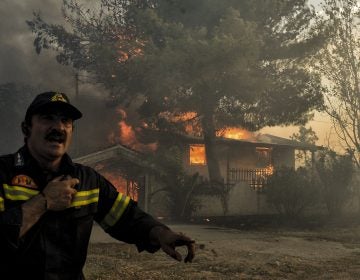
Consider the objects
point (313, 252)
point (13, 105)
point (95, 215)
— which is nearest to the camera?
point (95, 215)

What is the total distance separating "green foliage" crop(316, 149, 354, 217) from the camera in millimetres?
19719

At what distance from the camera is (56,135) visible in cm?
230

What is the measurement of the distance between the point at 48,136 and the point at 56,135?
0.04 meters

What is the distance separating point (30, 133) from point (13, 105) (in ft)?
146

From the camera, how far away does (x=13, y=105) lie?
43656mm

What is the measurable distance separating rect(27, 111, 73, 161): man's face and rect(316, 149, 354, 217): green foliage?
18817 millimetres

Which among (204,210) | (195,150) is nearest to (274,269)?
(204,210)

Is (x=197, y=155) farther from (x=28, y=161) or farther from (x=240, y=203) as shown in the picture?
(x=28, y=161)

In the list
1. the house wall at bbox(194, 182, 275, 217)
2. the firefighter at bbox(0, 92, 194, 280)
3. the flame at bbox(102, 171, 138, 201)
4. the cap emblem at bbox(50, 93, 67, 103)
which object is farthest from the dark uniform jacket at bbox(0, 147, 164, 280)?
the flame at bbox(102, 171, 138, 201)

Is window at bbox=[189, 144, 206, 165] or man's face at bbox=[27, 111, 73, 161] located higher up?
window at bbox=[189, 144, 206, 165]

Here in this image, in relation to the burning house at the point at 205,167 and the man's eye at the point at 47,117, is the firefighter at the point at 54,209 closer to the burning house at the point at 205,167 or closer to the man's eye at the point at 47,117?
the man's eye at the point at 47,117

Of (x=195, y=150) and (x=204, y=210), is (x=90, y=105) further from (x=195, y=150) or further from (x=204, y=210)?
(x=204, y=210)

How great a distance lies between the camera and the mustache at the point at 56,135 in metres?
2.28

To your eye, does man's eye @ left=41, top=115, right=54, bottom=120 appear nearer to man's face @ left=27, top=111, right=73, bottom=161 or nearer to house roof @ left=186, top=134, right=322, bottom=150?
man's face @ left=27, top=111, right=73, bottom=161
